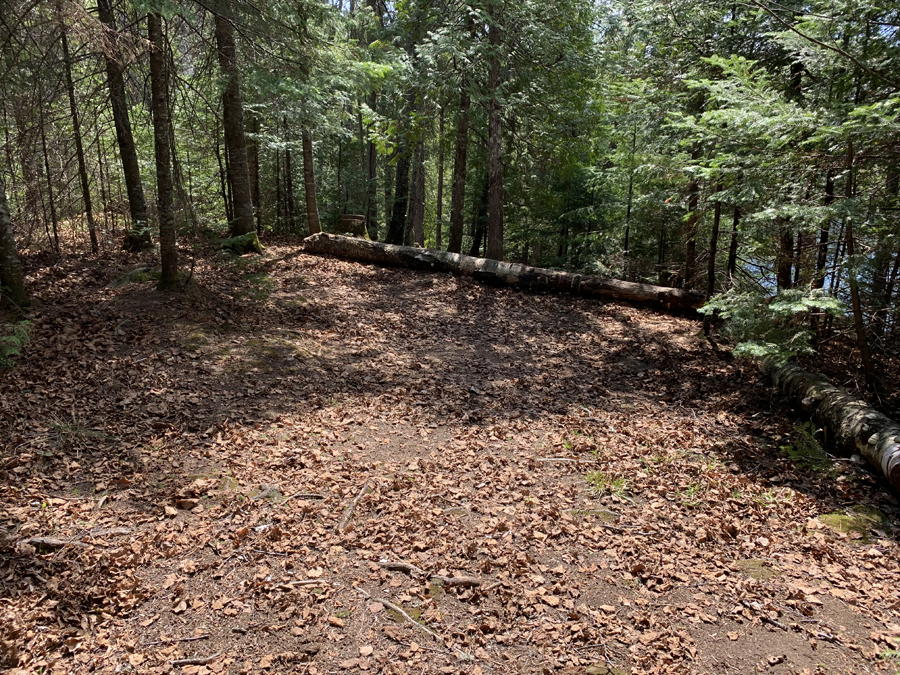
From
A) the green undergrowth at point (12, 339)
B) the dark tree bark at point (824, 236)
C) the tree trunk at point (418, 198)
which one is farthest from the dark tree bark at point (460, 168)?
the green undergrowth at point (12, 339)

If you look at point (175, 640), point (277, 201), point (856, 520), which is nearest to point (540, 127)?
point (277, 201)

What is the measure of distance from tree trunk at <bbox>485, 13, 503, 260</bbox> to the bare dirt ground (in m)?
6.27

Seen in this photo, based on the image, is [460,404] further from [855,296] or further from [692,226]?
[692,226]

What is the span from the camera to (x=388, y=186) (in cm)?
2480

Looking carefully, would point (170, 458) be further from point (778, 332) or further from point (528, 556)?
point (778, 332)

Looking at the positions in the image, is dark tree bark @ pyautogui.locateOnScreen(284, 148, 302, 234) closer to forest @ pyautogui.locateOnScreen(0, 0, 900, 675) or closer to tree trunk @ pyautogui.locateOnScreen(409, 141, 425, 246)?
tree trunk @ pyautogui.locateOnScreen(409, 141, 425, 246)

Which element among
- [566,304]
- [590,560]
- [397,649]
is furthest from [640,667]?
[566,304]

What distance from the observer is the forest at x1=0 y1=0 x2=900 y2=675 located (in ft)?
11.6

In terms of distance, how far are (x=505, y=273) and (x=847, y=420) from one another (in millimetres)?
8331

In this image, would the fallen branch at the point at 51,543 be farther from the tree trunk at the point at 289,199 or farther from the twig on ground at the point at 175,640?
the tree trunk at the point at 289,199

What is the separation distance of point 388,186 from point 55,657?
77.8ft

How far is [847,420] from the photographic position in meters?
5.74

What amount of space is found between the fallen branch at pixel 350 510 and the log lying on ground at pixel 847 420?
524cm

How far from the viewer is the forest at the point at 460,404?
353cm
